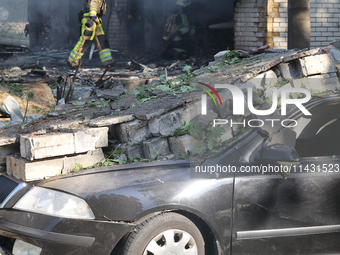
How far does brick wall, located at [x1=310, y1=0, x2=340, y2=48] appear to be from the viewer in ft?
27.4

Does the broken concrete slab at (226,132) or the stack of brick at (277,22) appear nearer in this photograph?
the broken concrete slab at (226,132)

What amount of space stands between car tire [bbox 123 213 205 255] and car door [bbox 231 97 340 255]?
290mm

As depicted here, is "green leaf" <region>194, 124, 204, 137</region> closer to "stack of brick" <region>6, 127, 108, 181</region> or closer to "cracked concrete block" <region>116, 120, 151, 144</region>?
"cracked concrete block" <region>116, 120, 151, 144</region>

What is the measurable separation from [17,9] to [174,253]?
19.0m

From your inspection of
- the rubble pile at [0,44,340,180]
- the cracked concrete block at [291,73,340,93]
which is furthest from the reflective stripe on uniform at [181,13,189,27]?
the cracked concrete block at [291,73,340,93]

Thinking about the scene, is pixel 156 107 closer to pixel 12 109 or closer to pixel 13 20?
pixel 12 109

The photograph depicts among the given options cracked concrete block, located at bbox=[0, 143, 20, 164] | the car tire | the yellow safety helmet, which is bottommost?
the car tire

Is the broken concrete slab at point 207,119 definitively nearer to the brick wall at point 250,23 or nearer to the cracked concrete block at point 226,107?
the cracked concrete block at point 226,107

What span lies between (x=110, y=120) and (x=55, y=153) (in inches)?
23.8

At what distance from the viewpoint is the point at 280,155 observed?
2352mm

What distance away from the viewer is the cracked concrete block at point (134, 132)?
3377mm

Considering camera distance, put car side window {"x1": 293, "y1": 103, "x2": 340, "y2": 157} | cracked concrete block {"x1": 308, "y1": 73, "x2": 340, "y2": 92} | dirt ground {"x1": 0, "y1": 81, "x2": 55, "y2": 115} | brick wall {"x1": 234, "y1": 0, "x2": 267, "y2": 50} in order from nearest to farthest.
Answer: car side window {"x1": 293, "y1": 103, "x2": 340, "y2": 157}, cracked concrete block {"x1": 308, "y1": 73, "x2": 340, "y2": 92}, dirt ground {"x1": 0, "y1": 81, "x2": 55, "y2": 115}, brick wall {"x1": 234, "y1": 0, "x2": 267, "y2": 50}

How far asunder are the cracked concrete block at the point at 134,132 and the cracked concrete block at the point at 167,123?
0.11m

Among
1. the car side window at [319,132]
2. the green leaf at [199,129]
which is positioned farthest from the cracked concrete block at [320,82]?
the green leaf at [199,129]
